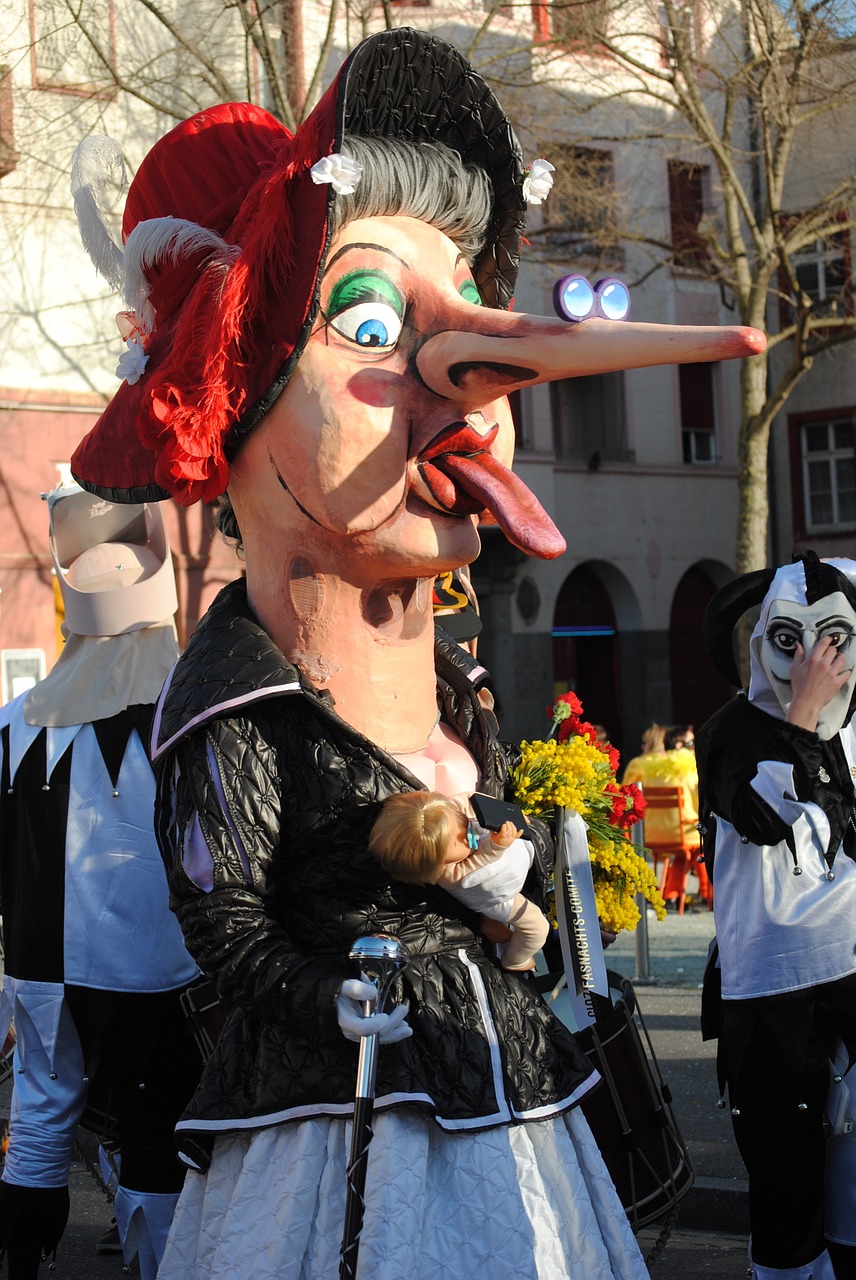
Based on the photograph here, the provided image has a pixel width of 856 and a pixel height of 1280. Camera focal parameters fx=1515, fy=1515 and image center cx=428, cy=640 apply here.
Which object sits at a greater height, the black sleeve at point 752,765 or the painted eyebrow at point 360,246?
the painted eyebrow at point 360,246

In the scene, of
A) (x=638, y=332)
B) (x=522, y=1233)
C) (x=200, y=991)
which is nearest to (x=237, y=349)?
(x=638, y=332)

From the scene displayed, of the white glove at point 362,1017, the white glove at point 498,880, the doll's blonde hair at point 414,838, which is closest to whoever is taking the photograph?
the white glove at point 362,1017

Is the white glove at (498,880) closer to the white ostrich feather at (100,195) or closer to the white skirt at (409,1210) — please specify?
the white skirt at (409,1210)

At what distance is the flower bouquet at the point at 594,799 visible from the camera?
3.15m

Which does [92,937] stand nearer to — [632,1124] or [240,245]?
[632,1124]

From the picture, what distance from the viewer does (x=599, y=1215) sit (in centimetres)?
263

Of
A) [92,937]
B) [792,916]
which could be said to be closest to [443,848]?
[792,916]

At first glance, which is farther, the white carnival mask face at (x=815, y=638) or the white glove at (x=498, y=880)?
the white carnival mask face at (x=815, y=638)

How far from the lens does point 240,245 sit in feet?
9.34

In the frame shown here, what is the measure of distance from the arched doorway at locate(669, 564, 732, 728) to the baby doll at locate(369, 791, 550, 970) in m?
20.9

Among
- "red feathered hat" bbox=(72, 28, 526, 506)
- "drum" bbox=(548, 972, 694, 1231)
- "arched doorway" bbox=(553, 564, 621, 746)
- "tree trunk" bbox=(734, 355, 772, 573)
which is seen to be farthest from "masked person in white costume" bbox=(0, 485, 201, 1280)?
"arched doorway" bbox=(553, 564, 621, 746)

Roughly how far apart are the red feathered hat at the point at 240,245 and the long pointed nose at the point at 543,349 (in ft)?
0.86

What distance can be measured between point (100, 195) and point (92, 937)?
2047mm

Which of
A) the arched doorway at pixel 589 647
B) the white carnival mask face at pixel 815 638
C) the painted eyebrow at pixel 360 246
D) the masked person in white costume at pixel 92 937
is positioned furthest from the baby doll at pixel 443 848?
the arched doorway at pixel 589 647
